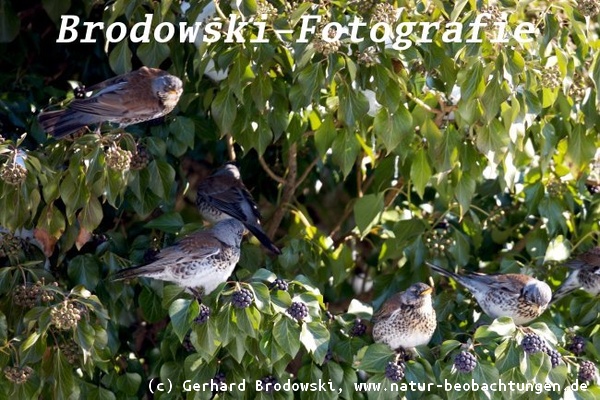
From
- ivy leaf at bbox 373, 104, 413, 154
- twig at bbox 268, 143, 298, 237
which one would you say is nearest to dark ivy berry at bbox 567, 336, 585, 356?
ivy leaf at bbox 373, 104, 413, 154

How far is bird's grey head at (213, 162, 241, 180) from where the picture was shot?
18.1 ft

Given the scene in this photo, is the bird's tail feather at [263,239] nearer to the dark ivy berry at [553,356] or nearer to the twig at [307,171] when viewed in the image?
the twig at [307,171]

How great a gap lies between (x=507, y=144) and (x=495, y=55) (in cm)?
37

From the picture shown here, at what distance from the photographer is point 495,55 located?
4676 mm

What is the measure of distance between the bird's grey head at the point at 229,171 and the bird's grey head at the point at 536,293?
4.58 feet

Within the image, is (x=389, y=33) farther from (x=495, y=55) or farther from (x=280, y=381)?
(x=280, y=381)

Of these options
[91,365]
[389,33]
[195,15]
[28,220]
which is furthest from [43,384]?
[389,33]

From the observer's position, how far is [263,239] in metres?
5.15

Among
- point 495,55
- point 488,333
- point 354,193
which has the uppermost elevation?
point 495,55

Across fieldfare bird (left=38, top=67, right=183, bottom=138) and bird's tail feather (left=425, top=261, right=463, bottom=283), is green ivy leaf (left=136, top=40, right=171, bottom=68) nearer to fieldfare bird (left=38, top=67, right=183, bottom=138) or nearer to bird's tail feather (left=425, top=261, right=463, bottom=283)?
fieldfare bird (left=38, top=67, right=183, bottom=138)

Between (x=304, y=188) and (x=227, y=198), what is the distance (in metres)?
0.66

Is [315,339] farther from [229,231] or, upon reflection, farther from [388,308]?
[229,231]

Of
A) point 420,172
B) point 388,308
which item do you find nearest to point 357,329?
point 388,308

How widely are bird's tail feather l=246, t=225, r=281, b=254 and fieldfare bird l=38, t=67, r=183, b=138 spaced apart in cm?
69
